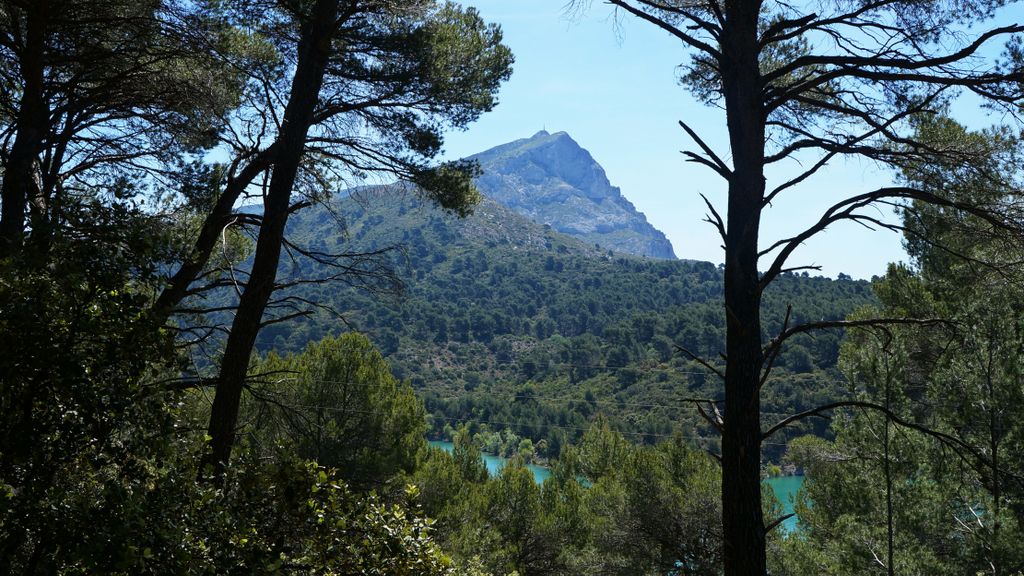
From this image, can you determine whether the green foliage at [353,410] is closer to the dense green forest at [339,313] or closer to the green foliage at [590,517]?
the dense green forest at [339,313]

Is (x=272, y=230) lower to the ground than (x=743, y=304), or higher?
higher

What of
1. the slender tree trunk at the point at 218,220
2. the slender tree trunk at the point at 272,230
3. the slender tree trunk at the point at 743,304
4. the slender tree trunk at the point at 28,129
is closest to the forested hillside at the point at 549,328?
the slender tree trunk at the point at 218,220

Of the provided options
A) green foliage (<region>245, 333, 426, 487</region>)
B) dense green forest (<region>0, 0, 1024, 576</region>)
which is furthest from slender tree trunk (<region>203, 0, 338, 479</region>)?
green foliage (<region>245, 333, 426, 487</region>)

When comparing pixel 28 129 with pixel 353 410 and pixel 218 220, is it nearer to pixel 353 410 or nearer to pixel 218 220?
pixel 218 220

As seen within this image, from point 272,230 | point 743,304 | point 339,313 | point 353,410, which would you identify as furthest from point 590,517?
point 743,304

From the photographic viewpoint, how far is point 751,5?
3.17 m

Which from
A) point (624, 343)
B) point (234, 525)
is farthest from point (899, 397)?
point (624, 343)

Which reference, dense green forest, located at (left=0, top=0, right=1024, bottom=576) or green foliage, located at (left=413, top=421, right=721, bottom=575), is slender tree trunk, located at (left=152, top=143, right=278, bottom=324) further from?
green foliage, located at (left=413, top=421, right=721, bottom=575)

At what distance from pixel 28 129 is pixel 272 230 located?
1.41 metres

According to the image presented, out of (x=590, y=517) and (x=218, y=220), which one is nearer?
(x=218, y=220)

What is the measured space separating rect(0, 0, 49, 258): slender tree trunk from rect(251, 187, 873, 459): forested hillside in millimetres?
17168

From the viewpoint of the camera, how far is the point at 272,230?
175 inches

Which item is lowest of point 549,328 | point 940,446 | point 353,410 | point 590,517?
point 590,517

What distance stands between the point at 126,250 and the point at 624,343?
6410 centimetres
